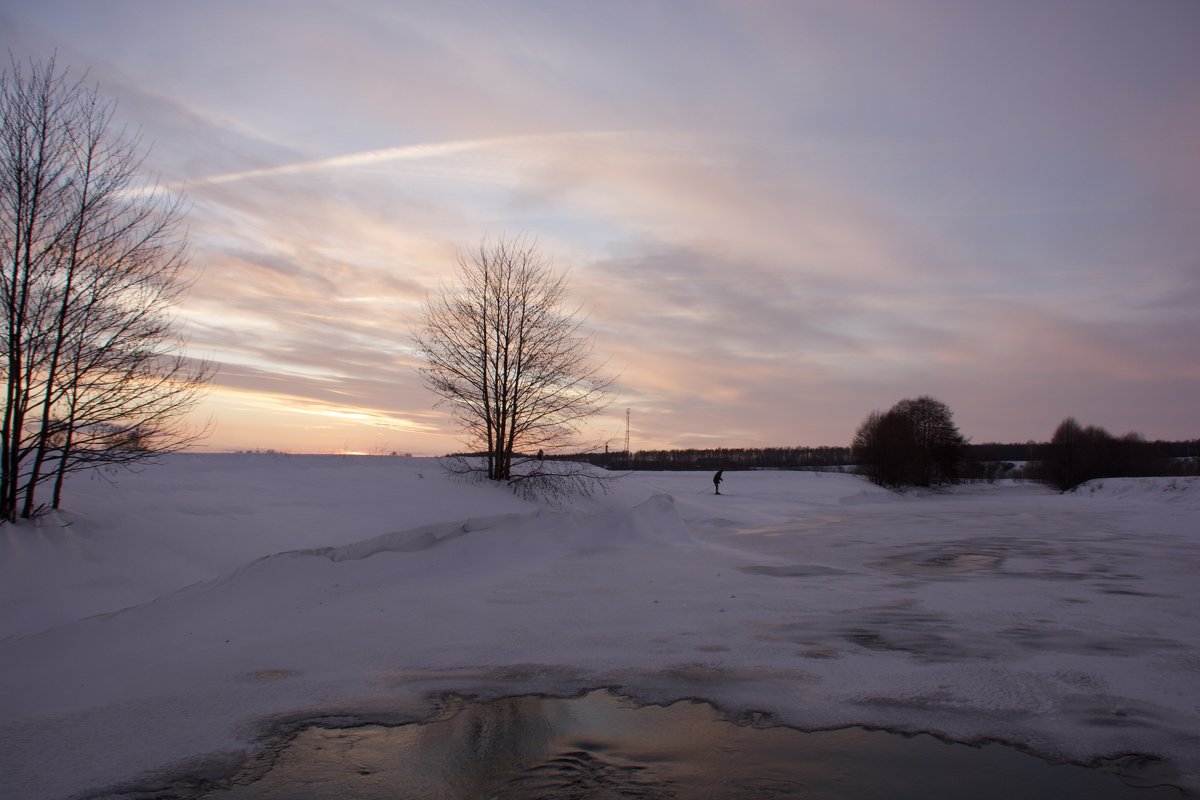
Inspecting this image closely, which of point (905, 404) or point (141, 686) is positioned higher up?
point (905, 404)

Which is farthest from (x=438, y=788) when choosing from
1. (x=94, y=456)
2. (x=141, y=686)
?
(x=94, y=456)

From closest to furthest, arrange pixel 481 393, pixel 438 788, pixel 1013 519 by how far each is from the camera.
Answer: pixel 438 788, pixel 481 393, pixel 1013 519

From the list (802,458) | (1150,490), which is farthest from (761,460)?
(1150,490)

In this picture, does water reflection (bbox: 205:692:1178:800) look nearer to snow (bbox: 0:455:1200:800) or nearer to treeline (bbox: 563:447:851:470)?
snow (bbox: 0:455:1200:800)

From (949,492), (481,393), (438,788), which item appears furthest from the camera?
(949,492)

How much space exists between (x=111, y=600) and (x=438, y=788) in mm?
6171

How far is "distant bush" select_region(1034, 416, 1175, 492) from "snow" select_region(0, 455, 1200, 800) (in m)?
67.6

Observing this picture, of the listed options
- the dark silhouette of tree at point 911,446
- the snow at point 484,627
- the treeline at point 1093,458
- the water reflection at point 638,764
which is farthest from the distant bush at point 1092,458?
the water reflection at point 638,764

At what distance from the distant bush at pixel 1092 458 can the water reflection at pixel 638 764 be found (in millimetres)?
79323

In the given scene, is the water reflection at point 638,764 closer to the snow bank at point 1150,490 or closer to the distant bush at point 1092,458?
the snow bank at point 1150,490

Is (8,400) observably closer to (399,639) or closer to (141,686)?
(141,686)

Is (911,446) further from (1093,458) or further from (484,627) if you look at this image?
(484,627)

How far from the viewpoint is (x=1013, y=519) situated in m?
28.7

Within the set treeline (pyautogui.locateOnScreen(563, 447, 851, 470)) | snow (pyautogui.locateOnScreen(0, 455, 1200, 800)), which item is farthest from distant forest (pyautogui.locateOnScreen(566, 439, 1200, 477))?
snow (pyautogui.locateOnScreen(0, 455, 1200, 800))
